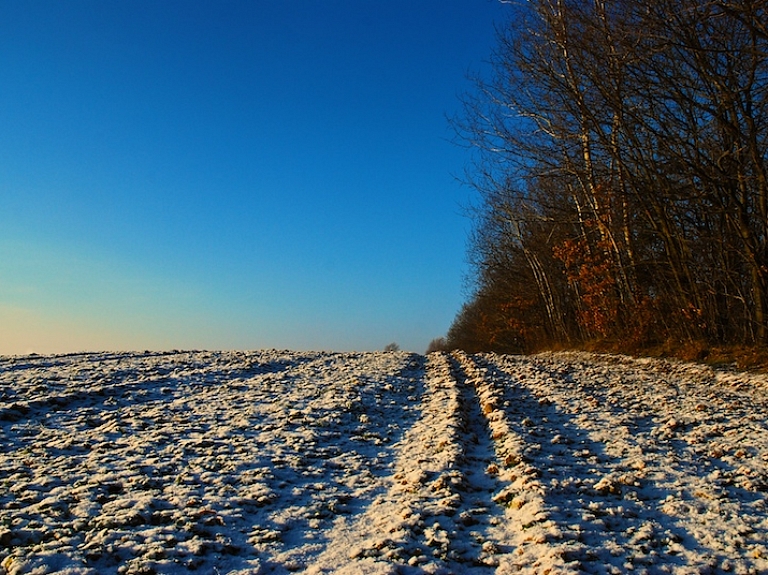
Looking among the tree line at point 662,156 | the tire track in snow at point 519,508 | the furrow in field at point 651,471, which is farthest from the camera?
the tree line at point 662,156

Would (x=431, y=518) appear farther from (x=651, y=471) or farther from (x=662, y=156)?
(x=662, y=156)

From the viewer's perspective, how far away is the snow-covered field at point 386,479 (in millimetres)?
4930

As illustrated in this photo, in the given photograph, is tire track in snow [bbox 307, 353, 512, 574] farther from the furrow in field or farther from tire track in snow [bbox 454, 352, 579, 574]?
the furrow in field

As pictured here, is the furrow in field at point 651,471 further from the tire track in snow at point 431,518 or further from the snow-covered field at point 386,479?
the tire track in snow at point 431,518

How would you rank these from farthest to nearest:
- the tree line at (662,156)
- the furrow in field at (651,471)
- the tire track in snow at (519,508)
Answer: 1. the tree line at (662,156)
2. the furrow in field at (651,471)
3. the tire track in snow at (519,508)

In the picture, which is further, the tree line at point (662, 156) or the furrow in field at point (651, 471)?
the tree line at point (662, 156)

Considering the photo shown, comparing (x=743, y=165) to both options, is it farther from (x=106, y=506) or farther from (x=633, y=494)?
(x=106, y=506)

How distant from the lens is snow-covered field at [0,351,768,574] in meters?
4.93

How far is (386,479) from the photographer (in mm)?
7414

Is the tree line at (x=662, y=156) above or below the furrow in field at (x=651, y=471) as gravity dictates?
above

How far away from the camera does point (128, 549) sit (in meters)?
5.01

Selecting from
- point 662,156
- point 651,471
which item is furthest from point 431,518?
point 662,156

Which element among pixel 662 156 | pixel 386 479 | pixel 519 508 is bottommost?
pixel 519 508

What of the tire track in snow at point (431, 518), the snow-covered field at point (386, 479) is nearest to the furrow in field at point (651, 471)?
the snow-covered field at point (386, 479)
